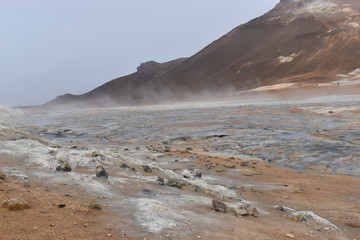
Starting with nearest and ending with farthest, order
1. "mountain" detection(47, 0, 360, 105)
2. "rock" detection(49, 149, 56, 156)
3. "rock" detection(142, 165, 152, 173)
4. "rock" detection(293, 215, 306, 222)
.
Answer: "rock" detection(293, 215, 306, 222) → "rock" detection(49, 149, 56, 156) → "rock" detection(142, 165, 152, 173) → "mountain" detection(47, 0, 360, 105)

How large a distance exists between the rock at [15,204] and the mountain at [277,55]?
205 feet

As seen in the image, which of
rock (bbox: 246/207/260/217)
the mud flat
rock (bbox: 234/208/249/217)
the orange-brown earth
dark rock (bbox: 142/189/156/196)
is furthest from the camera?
dark rock (bbox: 142/189/156/196)

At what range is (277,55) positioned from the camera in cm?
8250

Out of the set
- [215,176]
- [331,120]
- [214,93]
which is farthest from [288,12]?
→ [215,176]

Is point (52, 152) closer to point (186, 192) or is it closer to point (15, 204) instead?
point (186, 192)

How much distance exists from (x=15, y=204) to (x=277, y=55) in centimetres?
8311

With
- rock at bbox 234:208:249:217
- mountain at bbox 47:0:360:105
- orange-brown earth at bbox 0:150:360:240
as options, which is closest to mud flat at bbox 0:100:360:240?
orange-brown earth at bbox 0:150:360:240

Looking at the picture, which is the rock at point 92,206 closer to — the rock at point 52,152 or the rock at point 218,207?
the rock at point 218,207

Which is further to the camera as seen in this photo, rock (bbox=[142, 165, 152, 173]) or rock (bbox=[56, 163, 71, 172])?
rock (bbox=[142, 165, 152, 173])

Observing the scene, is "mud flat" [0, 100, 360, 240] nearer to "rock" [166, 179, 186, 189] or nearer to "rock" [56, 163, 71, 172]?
"rock" [166, 179, 186, 189]

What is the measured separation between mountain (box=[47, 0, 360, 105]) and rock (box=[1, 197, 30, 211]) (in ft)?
205

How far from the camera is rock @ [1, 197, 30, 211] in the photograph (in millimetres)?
4266

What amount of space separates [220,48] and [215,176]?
96582 millimetres

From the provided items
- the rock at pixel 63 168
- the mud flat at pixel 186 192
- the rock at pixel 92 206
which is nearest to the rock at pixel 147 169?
the mud flat at pixel 186 192
